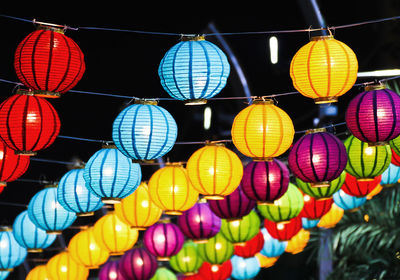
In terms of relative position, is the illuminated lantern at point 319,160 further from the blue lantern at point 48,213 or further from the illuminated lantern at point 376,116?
the blue lantern at point 48,213

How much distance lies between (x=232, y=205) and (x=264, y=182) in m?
0.66

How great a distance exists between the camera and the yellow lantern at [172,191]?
7.37 m

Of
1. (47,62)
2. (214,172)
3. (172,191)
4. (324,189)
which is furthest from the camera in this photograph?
(324,189)

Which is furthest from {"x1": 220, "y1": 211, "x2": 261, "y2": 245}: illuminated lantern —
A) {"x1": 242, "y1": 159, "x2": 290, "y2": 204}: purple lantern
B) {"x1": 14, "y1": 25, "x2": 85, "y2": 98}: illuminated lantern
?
{"x1": 14, "y1": 25, "x2": 85, "y2": 98}: illuminated lantern

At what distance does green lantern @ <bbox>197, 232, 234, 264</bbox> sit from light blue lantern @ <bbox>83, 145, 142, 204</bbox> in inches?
86.8

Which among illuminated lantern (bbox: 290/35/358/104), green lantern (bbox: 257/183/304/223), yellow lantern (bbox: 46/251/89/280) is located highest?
illuminated lantern (bbox: 290/35/358/104)

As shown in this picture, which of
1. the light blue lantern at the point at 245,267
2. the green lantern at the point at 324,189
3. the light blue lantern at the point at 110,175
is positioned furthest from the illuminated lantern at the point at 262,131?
the light blue lantern at the point at 245,267

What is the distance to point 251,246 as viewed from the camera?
904 centimetres

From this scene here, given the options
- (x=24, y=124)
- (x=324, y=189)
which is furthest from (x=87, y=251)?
(x=24, y=124)

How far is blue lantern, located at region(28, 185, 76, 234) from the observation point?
7.80 metres

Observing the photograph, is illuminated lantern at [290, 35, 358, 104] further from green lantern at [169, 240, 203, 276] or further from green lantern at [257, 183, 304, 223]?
green lantern at [169, 240, 203, 276]

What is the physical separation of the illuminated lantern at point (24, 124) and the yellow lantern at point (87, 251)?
2.59 meters

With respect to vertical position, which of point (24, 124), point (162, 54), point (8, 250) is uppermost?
point (162, 54)

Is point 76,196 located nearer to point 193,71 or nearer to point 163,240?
point 163,240
